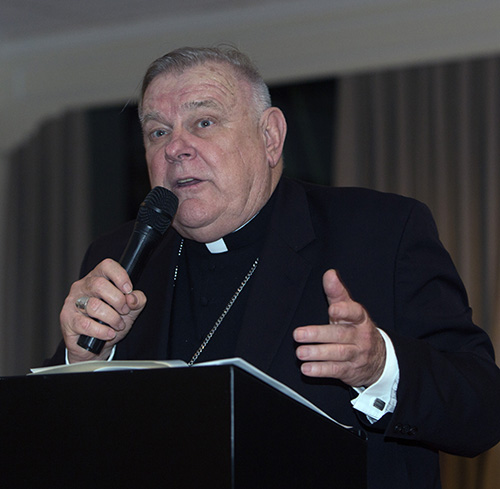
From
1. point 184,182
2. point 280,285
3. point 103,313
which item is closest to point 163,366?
point 103,313

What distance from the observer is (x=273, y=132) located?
2.37 meters

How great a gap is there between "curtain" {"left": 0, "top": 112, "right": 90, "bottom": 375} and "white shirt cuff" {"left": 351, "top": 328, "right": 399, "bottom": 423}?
4.77 m

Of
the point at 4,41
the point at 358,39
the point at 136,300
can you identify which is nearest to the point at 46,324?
the point at 4,41

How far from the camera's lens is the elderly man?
5.31ft

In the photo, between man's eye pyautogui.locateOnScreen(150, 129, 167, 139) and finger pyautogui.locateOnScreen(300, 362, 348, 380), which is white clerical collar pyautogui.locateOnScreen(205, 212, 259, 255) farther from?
finger pyautogui.locateOnScreen(300, 362, 348, 380)

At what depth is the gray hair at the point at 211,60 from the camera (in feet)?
7.25

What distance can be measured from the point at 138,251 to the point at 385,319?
0.61 m

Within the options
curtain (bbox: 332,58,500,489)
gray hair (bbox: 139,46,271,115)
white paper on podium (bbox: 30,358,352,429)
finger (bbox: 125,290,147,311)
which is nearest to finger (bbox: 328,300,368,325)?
white paper on podium (bbox: 30,358,352,429)

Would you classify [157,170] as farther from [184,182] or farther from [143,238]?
[143,238]

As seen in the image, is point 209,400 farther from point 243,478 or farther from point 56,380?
point 56,380

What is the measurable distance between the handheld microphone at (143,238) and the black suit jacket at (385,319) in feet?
1.01

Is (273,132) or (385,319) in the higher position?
(273,132)

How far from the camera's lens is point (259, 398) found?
1168 mm

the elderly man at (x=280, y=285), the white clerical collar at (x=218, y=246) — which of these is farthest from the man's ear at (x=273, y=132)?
the white clerical collar at (x=218, y=246)
